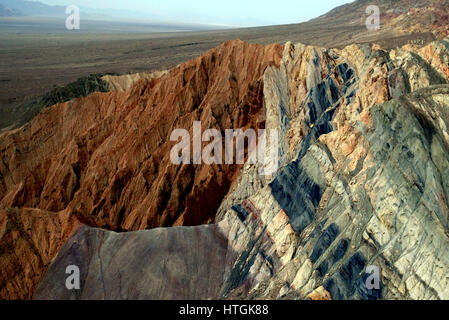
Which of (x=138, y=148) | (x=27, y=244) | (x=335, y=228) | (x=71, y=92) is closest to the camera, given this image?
(x=335, y=228)

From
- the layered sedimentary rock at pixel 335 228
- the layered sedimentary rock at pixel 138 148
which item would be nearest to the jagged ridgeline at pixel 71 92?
the layered sedimentary rock at pixel 138 148

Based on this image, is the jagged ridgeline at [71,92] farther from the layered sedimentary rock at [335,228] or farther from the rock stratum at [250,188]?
the layered sedimentary rock at [335,228]

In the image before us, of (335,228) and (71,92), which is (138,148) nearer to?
(335,228)

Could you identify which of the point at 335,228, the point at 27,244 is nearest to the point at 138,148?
the point at 27,244

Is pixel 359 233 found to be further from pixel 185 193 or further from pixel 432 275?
pixel 185 193

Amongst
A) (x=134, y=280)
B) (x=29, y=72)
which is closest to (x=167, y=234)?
(x=134, y=280)

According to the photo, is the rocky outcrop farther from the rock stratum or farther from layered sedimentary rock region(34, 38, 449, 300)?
layered sedimentary rock region(34, 38, 449, 300)
